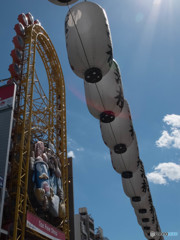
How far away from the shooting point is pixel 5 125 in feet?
57.9

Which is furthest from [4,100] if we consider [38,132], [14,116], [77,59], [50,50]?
[77,59]

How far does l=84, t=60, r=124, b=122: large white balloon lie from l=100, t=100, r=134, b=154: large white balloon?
728mm

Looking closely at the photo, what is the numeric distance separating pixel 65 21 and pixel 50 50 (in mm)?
22252

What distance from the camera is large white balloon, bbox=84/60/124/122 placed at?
25.4 ft

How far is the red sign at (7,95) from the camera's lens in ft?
60.6

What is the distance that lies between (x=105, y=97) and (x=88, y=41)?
1800 mm

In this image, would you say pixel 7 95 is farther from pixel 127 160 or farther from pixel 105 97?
pixel 105 97

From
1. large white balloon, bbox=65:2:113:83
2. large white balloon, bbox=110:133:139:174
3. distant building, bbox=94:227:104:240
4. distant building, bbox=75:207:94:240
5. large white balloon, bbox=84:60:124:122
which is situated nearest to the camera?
large white balloon, bbox=65:2:113:83

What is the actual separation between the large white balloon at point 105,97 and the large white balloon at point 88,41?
3.41 feet

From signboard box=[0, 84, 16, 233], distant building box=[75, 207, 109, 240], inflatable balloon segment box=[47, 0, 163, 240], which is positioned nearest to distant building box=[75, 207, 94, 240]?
distant building box=[75, 207, 109, 240]

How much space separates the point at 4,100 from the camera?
738 inches

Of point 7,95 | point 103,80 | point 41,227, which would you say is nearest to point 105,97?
point 103,80

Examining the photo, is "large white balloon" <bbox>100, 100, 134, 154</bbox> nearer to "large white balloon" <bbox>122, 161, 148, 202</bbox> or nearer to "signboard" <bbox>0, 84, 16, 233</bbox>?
"large white balloon" <bbox>122, 161, 148, 202</bbox>

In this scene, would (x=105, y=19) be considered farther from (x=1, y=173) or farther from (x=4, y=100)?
(x=4, y=100)
